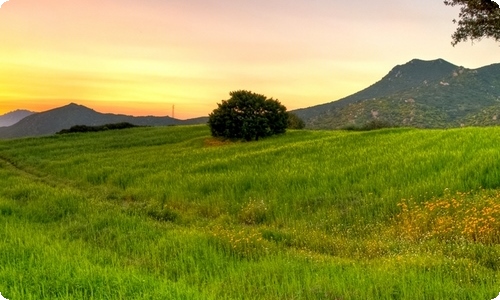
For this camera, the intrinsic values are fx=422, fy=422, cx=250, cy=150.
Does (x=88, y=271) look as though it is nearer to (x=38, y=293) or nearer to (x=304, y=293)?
(x=38, y=293)

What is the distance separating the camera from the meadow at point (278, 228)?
6309 millimetres

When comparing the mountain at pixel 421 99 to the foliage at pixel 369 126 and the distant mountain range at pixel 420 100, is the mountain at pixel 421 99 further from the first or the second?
the foliage at pixel 369 126

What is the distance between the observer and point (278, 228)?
39.8 feet

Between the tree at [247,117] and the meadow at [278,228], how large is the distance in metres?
16.7

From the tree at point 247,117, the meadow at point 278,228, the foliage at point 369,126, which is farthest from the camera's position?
the foliage at point 369,126

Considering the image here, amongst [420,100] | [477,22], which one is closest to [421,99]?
[420,100]

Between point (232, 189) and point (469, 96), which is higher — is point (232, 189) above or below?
below

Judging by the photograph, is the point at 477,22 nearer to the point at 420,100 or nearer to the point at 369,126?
the point at 369,126

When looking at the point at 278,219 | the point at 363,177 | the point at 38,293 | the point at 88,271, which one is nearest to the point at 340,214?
the point at 278,219

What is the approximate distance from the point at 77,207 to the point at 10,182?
9.36 meters

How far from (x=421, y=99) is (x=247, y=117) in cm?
11131

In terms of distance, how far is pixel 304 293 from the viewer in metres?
6.08

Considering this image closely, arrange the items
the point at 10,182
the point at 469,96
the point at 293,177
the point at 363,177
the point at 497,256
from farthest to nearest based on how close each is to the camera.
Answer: the point at 469,96, the point at 10,182, the point at 293,177, the point at 363,177, the point at 497,256

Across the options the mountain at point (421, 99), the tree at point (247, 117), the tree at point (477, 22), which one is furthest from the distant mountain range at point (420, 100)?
the tree at point (477, 22)
